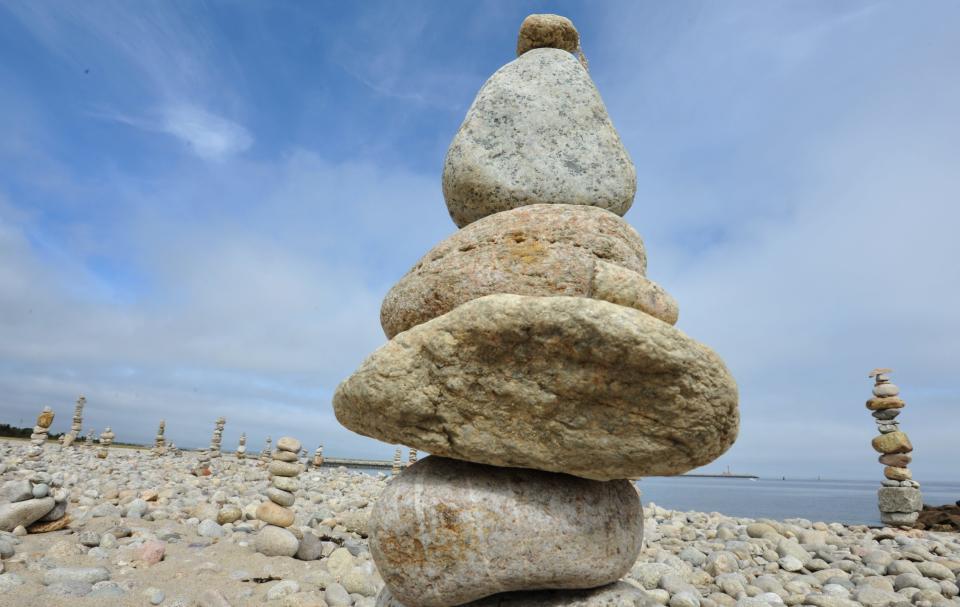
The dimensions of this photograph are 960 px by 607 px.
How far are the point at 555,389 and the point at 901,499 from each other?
1241cm

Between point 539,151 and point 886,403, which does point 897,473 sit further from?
point 539,151

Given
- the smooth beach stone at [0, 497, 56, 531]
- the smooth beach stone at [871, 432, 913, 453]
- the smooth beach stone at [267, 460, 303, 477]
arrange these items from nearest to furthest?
the smooth beach stone at [0, 497, 56, 531], the smooth beach stone at [267, 460, 303, 477], the smooth beach stone at [871, 432, 913, 453]

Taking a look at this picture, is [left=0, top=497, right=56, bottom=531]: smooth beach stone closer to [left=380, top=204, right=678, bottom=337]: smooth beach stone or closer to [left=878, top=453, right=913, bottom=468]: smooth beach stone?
[left=380, top=204, right=678, bottom=337]: smooth beach stone

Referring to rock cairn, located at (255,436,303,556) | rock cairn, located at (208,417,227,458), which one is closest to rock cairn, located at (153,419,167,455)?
rock cairn, located at (208,417,227,458)

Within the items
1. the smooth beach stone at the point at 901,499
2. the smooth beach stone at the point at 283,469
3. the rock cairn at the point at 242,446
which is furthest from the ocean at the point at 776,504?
the rock cairn at the point at 242,446

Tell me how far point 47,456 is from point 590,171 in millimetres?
25671

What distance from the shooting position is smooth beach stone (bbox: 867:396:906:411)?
38.0 feet

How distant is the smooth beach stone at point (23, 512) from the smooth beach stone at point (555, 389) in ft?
21.0

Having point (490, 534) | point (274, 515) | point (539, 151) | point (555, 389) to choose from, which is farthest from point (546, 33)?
point (274, 515)

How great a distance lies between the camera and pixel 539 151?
4082mm

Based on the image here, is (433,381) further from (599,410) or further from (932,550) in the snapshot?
(932,550)

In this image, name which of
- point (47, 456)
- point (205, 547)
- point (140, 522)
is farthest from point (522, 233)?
point (47, 456)

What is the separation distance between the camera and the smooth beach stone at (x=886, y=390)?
460 inches

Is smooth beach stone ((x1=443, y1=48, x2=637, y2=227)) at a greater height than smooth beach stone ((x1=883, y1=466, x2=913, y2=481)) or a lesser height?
greater
